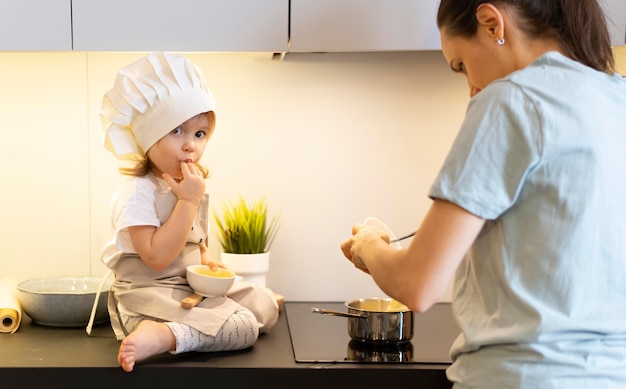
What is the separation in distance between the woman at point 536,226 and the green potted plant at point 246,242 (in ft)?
2.26

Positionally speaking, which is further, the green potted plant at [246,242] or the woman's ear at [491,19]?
the green potted plant at [246,242]

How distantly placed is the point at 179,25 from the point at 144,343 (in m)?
0.56

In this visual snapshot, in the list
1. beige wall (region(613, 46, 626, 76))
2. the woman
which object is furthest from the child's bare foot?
beige wall (region(613, 46, 626, 76))

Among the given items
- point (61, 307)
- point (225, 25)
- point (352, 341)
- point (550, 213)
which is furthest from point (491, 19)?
point (61, 307)

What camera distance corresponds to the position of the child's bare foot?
4.20 ft

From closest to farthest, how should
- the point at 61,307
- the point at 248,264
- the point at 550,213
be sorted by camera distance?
the point at 550,213 < the point at 61,307 < the point at 248,264

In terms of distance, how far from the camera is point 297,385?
1.31m

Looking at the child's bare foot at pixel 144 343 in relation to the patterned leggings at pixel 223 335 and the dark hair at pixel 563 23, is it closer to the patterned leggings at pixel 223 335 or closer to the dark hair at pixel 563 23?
the patterned leggings at pixel 223 335

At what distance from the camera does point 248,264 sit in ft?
5.56

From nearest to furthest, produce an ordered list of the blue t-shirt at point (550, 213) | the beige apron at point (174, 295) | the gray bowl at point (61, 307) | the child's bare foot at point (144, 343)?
the blue t-shirt at point (550, 213) → the child's bare foot at point (144, 343) → the beige apron at point (174, 295) → the gray bowl at point (61, 307)

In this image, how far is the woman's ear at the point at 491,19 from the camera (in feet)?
3.40

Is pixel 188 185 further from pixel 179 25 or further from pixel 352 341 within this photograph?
pixel 352 341

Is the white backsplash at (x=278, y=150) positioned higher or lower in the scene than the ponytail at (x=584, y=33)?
lower

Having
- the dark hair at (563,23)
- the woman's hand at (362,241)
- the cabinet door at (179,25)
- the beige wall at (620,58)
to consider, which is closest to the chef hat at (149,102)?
the cabinet door at (179,25)
